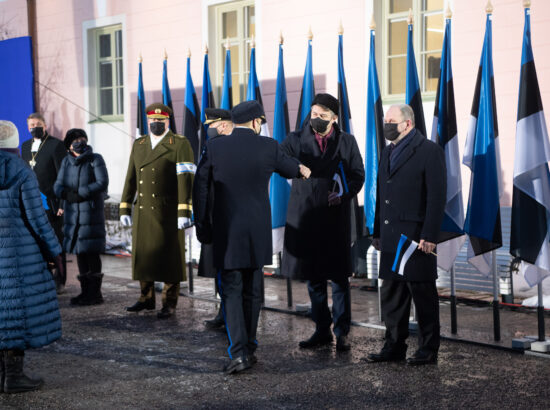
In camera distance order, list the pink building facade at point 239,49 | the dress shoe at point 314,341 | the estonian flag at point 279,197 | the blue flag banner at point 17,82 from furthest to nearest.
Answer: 1. the blue flag banner at point 17,82
2. the pink building facade at point 239,49
3. the estonian flag at point 279,197
4. the dress shoe at point 314,341

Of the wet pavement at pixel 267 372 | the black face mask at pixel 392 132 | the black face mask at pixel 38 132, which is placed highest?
the black face mask at pixel 38 132

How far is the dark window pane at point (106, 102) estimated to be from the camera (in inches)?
540

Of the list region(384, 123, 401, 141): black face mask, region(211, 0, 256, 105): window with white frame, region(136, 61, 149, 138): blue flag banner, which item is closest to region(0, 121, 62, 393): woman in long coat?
region(384, 123, 401, 141): black face mask

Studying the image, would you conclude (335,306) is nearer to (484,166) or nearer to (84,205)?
(484,166)

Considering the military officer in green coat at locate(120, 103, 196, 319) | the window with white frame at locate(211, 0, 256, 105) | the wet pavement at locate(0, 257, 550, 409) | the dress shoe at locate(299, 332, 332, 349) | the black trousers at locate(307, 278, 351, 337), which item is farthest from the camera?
the window with white frame at locate(211, 0, 256, 105)

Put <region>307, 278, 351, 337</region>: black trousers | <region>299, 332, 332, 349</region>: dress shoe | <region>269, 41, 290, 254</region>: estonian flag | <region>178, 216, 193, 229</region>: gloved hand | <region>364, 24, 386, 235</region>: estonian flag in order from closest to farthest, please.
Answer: <region>307, 278, 351, 337</region>: black trousers → <region>299, 332, 332, 349</region>: dress shoe → <region>364, 24, 386, 235</region>: estonian flag → <region>178, 216, 193, 229</region>: gloved hand → <region>269, 41, 290, 254</region>: estonian flag

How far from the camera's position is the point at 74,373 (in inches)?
217

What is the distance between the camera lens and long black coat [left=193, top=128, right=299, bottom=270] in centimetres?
542

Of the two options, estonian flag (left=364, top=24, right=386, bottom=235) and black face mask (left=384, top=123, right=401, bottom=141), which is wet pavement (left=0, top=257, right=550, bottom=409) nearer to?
estonian flag (left=364, top=24, right=386, bottom=235)

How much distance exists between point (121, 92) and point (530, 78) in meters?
8.70

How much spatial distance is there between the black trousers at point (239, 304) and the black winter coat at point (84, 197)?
308 centimetres

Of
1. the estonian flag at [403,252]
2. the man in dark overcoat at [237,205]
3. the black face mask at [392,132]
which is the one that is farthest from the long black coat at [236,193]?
the estonian flag at [403,252]

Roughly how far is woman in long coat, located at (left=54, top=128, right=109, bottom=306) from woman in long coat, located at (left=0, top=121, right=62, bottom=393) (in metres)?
2.97

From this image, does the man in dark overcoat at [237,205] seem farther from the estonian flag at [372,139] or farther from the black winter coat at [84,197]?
the black winter coat at [84,197]
